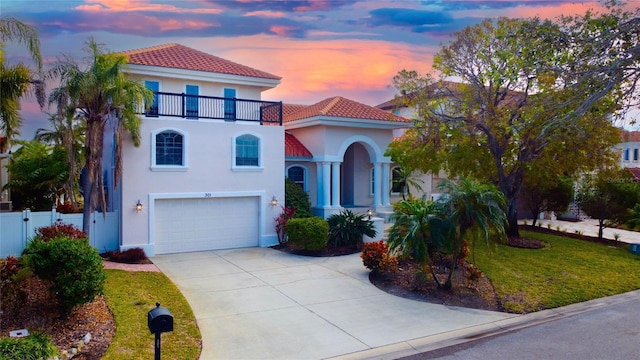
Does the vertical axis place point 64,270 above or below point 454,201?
below

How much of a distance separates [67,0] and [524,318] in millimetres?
14499

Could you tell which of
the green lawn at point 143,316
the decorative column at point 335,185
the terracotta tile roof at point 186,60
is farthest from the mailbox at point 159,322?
the decorative column at point 335,185

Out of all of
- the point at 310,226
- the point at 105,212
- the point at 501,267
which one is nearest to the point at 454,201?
the point at 501,267

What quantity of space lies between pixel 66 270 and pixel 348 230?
1028 centimetres

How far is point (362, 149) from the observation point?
23.7 metres

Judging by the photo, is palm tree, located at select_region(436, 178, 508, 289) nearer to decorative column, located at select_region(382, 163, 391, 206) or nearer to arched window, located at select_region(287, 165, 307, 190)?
arched window, located at select_region(287, 165, 307, 190)

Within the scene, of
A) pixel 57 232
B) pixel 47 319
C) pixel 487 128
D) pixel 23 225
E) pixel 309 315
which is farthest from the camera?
pixel 487 128

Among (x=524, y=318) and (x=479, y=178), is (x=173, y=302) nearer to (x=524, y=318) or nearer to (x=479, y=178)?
(x=524, y=318)

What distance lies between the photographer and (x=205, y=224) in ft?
55.8

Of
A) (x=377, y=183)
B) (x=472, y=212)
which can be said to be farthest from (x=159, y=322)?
(x=377, y=183)

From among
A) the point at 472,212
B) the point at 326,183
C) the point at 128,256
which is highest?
the point at 326,183

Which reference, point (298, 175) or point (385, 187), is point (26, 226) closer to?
point (298, 175)

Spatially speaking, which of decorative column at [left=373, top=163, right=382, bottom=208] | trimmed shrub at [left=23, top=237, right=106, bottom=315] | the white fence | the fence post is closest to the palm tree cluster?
trimmed shrub at [left=23, top=237, right=106, bottom=315]

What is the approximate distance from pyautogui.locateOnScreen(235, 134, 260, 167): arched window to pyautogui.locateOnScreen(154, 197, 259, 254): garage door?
4.58 feet
